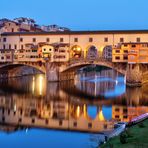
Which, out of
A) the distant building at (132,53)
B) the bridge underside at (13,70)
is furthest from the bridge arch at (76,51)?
A: the distant building at (132,53)

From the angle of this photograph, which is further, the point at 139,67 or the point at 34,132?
the point at 139,67

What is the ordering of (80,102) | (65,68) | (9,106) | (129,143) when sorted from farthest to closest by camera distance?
(65,68) < (80,102) < (9,106) < (129,143)

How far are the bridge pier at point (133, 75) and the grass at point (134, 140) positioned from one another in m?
28.0

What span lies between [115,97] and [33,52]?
19305mm

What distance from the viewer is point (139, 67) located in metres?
45.7

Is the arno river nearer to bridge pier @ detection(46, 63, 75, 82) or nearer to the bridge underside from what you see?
bridge pier @ detection(46, 63, 75, 82)

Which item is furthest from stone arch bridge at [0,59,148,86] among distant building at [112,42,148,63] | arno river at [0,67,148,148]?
arno river at [0,67,148,148]

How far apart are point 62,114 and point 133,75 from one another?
20612 millimetres

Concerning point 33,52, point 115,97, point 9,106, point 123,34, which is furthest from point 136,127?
point 33,52

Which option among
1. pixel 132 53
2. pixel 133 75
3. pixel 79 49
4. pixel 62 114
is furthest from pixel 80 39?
pixel 62 114

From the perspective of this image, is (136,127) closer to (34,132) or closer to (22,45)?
(34,132)

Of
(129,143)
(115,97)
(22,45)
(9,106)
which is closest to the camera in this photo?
(129,143)

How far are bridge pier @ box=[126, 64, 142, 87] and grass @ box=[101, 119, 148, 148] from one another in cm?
2800

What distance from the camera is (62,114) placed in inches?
1011
